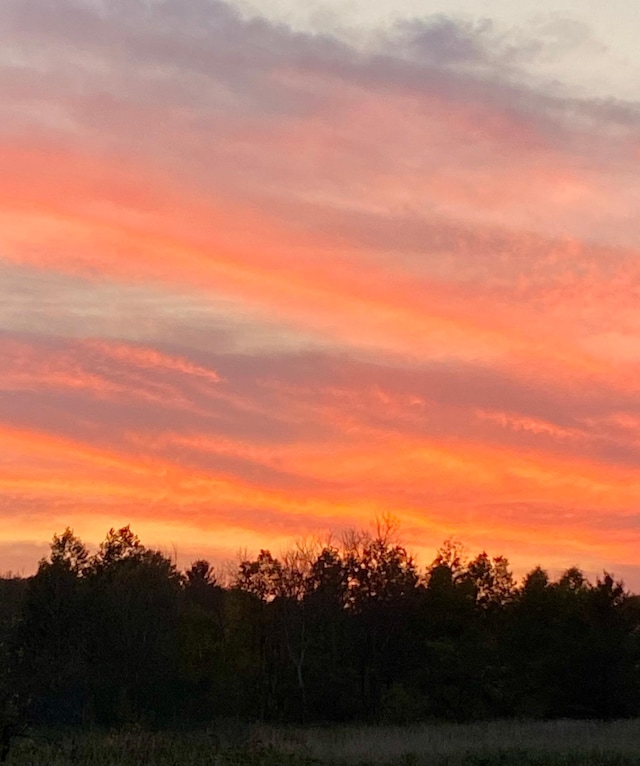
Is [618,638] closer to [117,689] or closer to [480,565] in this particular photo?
[480,565]

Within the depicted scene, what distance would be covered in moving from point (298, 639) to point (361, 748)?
36935 mm

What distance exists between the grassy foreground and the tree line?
17514 mm

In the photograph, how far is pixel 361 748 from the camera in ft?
120

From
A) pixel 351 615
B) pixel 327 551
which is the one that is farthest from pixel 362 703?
pixel 327 551

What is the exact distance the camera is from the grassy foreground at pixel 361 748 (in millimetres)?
27766

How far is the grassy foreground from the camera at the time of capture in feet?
91.1

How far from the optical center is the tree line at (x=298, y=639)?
214 ft

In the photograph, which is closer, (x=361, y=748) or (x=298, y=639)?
(x=361, y=748)

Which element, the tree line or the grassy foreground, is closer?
the grassy foreground

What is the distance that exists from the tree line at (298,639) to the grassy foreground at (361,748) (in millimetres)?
17514

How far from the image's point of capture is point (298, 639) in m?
73.2

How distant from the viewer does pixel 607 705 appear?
176 ft

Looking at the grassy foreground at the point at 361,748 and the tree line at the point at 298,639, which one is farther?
the tree line at the point at 298,639

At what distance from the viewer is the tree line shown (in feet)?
214
